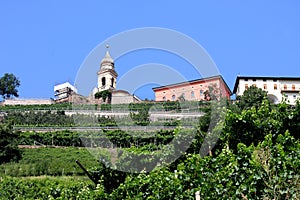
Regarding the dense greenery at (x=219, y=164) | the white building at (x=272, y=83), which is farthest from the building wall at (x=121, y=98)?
the dense greenery at (x=219, y=164)

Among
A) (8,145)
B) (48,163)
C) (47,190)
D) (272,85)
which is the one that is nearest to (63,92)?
(272,85)

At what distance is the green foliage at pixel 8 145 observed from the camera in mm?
39906

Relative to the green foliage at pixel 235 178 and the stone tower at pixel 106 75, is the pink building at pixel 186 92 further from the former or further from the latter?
the green foliage at pixel 235 178

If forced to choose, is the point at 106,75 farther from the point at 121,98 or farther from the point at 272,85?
the point at 272,85

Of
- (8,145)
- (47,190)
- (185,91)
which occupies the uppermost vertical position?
(185,91)

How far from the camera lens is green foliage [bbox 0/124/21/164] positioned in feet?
131

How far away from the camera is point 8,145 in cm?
4034

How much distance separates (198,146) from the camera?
41.7 ft

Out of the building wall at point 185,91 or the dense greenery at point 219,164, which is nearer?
the dense greenery at point 219,164

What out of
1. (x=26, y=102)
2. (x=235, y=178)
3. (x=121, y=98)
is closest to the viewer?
(x=235, y=178)

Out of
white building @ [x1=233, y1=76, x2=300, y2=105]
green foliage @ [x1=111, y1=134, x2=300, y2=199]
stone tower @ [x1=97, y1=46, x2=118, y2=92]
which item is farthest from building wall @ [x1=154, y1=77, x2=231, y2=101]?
green foliage @ [x1=111, y1=134, x2=300, y2=199]

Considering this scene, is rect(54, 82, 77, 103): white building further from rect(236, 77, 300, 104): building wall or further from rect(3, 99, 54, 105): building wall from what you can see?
rect(236, 77, 300, 104): building wall

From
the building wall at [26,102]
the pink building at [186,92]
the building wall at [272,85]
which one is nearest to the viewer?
the pink building at [186,92]

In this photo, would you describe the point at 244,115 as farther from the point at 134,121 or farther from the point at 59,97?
the point at 59,97
